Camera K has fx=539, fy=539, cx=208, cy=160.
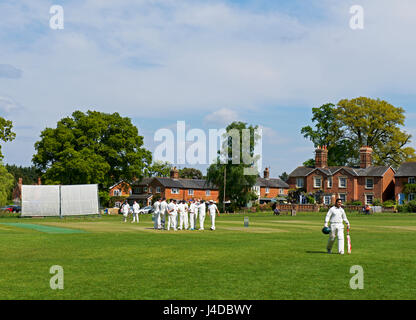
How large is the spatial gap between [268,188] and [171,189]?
1010 inches

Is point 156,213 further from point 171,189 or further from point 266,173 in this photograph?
point 266,173

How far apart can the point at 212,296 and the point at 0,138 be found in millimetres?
51715

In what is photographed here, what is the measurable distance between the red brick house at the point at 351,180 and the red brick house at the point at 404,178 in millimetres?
1925

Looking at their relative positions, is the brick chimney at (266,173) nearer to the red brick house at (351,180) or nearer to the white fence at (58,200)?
the red brick house at (351,180)

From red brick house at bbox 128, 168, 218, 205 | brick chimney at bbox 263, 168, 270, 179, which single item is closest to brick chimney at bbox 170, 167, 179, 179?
red brick house at bbox 128, 168, 218, 205

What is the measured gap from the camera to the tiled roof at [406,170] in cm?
8231

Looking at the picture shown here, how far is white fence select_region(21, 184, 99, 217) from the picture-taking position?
5225 cm

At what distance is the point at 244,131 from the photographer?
82625 millimetres

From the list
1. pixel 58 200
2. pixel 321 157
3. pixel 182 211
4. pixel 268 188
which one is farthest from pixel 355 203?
pixel 182 211

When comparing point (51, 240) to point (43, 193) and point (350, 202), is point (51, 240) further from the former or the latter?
point (350, 202)

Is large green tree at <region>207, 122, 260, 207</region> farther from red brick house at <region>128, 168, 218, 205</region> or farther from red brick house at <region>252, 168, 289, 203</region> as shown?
red brick house at <region>252, 168, 289, 203</region>

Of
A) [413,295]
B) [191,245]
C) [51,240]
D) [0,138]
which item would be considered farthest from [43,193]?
[413,295]

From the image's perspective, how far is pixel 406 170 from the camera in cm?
8344

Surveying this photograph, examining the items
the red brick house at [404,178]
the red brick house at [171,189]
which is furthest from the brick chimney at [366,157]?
the red brick house at [171,189]
